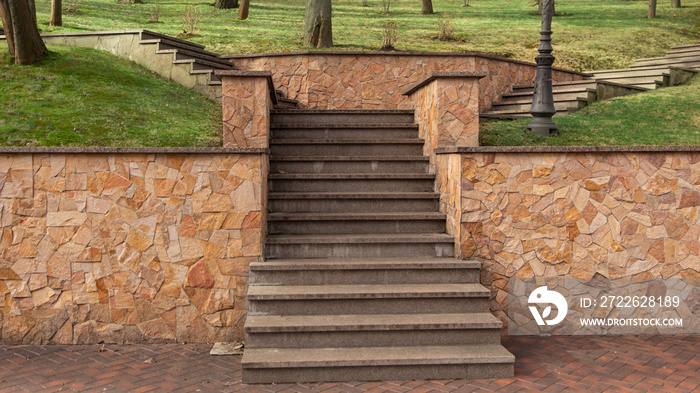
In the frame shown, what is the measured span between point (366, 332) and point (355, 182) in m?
2.28

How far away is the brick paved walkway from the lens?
14.6 ft

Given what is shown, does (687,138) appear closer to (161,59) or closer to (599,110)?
(599,110)

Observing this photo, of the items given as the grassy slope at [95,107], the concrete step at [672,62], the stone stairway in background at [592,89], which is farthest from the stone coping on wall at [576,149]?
the concrete step at [672,62]

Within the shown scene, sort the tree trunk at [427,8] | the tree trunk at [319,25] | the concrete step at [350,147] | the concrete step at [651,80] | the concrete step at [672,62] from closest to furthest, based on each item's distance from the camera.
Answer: the concrete step at [350,147]
the concrete step at [651,80]
the tree trunk at [319,25]
the concrete step at [672,62]
the tree trunk at [427,8]

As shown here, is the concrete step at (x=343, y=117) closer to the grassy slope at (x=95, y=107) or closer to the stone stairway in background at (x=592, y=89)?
the grassy slope at (x=95, y=107)

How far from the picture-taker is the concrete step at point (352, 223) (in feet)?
20.3

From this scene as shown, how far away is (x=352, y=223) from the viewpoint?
20.5 ft

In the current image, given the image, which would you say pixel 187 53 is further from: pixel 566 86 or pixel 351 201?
pixel 566 86

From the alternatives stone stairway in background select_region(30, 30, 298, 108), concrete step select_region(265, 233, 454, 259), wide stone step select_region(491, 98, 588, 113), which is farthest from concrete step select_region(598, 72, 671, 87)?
concrete step select_region(265, 233, 454, 259)

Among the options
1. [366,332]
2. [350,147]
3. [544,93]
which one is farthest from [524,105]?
[366,332]

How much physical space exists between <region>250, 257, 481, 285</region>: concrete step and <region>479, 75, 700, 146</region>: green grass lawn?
102 inches

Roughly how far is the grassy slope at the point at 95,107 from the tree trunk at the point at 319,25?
4.66 meters

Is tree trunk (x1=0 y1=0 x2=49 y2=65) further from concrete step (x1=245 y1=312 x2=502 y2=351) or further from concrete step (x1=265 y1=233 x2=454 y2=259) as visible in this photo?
concrete step (x1=245 y1=312 x2=502 y2=351)

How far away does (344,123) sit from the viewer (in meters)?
8.09
